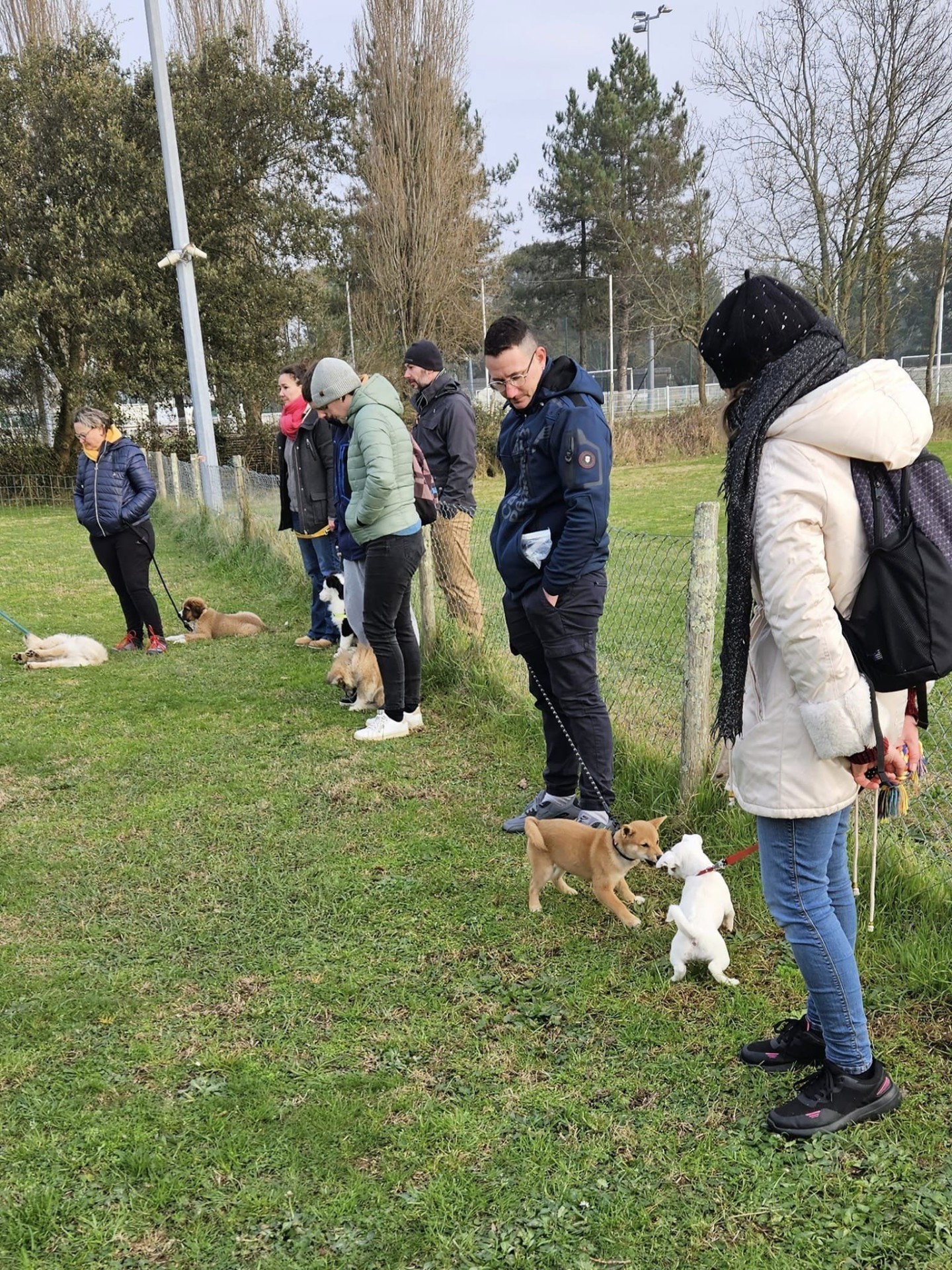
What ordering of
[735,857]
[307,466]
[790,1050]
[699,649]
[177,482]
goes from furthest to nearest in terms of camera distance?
1. [177,482]
2. [307,466]
3. [699,649]
4. [735,857]
5. [790,1050]

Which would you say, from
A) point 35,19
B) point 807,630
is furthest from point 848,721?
point 35,19

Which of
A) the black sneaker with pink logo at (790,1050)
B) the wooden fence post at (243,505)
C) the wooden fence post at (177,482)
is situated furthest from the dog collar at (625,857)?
the wooden fence post at (177,482)

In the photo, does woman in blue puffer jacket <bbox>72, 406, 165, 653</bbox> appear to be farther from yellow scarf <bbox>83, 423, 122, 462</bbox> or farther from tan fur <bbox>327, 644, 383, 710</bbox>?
tan fur <bbox>327, 644, 383, 710</bbox>

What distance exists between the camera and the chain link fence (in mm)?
3756

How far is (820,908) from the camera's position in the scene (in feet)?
6.57

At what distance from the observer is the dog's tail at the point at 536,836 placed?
3.20 m

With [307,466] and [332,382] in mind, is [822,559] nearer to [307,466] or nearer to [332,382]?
[332,382]

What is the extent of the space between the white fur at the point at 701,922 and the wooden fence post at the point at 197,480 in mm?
12176

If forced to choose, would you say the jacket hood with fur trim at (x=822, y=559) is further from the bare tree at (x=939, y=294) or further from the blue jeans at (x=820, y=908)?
the bare tree at (x=939, y=294)

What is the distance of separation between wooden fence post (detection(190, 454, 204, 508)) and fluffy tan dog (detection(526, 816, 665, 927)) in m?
11.6

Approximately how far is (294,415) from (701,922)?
16.2ft

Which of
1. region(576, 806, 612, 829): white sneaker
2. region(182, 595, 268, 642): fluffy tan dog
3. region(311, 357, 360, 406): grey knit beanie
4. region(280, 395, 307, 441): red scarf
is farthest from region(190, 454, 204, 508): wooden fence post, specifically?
region(576, 806, 612, 829): white sneaker

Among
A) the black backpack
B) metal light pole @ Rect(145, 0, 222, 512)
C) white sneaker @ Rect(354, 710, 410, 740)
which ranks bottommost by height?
white sneaker @ Rect(354, 710, 410, 740)

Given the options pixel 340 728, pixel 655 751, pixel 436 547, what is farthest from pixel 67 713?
pixel 655 751
